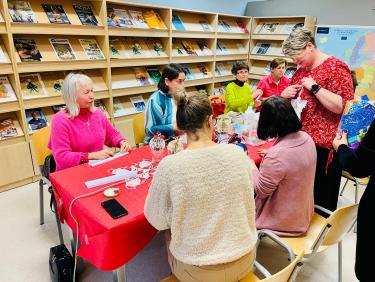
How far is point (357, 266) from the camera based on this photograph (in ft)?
3.97

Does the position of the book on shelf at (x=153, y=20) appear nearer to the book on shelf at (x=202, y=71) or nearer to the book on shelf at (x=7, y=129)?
the book on shelf at (x=202, y=71)

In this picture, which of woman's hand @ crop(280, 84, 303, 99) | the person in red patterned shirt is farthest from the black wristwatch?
woman's hand @ crop(280, 84, 303, 99)

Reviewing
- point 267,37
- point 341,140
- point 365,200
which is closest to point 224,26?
point 267,37

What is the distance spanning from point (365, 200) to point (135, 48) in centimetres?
355

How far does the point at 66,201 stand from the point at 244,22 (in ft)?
17.1

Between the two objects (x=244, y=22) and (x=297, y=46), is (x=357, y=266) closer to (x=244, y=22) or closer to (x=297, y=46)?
(x=297, y=46)

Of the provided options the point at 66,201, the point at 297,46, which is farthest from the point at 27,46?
the point at 297,46

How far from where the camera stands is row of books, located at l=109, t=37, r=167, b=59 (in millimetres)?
3747

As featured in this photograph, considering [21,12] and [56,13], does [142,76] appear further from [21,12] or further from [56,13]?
[21,12]

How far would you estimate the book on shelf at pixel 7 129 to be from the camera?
2943 millimetres

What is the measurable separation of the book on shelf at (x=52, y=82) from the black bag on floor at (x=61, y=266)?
2.01 metres

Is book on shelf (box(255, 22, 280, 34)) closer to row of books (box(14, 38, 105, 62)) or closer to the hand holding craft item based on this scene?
row of books (box(14, 38, 105, 62))

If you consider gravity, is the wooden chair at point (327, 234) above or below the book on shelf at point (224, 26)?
below

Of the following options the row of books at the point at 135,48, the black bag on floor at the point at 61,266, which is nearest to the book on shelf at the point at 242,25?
the row of books at the point at 135,48
